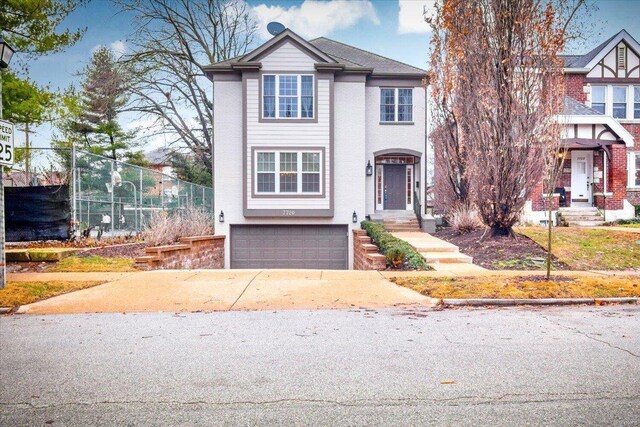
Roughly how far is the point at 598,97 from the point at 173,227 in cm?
2335

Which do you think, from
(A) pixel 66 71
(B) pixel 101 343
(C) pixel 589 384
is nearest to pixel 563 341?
(C) pixel 589 384

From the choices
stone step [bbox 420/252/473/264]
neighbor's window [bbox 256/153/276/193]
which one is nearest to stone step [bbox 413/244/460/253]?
stone step [bbox 420/252/473/264]

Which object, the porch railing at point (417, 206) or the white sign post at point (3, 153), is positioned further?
the porch railing at point (417, 206)

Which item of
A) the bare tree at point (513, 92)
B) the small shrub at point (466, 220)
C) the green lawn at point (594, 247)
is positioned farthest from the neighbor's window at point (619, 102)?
the bare tree at point (513, 92)

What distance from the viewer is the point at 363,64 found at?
843 inches

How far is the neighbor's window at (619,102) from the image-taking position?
2533 centimetres

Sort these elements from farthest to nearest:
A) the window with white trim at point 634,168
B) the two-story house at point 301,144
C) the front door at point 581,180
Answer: the window with white trim at point 634,168 → the front door at point 581,180 → the two-story house at point 301,144

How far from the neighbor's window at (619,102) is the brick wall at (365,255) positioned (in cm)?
1704

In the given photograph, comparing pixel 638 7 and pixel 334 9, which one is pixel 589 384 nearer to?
pixel 638 7

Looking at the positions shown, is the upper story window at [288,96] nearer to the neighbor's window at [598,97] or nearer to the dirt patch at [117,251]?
the dirt patch at [117,251]

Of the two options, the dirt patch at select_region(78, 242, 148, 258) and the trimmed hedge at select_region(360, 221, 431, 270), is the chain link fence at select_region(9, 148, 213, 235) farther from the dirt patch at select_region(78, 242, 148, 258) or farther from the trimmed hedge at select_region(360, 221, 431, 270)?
the trimmed hedge at select_region(360, 221, 431, 270)

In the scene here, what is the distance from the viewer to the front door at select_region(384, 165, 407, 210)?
22.1 metres

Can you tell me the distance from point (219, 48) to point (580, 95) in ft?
69.6

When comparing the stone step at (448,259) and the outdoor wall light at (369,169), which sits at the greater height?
the outdoor wall light at (369,169)
